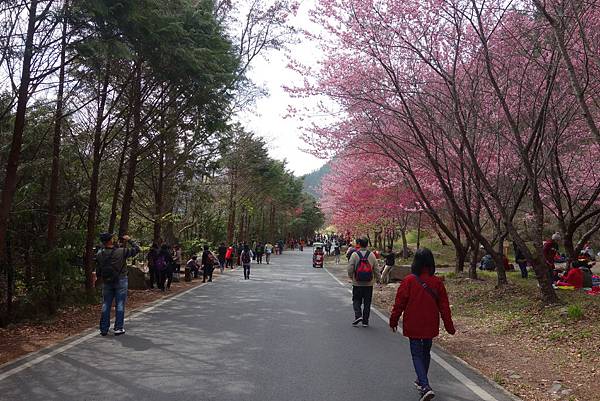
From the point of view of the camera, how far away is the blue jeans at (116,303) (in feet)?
28.5

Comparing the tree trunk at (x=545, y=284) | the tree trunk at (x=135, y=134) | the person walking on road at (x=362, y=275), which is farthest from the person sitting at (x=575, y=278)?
the tree trunk at (x=135, y=134)

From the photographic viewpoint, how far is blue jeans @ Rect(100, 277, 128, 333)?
867cm

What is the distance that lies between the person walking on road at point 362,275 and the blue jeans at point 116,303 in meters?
4.12

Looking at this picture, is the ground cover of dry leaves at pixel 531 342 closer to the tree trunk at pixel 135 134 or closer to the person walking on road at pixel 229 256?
the tree trunk at pixel 135 134

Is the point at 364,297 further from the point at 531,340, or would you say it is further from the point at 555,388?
the point at 555,388

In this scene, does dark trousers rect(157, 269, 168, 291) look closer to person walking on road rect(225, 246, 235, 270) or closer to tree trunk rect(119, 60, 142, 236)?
tree trunk rect(119, 60, 142, 236)

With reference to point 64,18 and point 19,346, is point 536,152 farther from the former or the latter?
point 19,346

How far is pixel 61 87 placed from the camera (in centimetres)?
1160

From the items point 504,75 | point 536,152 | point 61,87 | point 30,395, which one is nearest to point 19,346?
point 30,395

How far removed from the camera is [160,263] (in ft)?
54.7

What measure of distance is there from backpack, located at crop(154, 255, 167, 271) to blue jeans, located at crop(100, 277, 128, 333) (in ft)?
25.4

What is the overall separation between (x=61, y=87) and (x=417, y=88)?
9169mm

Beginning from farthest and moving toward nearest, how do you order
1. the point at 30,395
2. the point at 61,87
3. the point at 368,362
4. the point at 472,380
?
the point at 61,87
the point at 368,362
the point at 472,380
the point at 30,395

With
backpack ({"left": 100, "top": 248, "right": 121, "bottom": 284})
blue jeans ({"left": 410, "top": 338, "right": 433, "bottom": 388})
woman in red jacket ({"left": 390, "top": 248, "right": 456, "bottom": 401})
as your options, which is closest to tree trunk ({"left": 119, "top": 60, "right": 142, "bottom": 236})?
backpack ({"left": 100, "top": 248, "right": 121, "bottom": 284})
